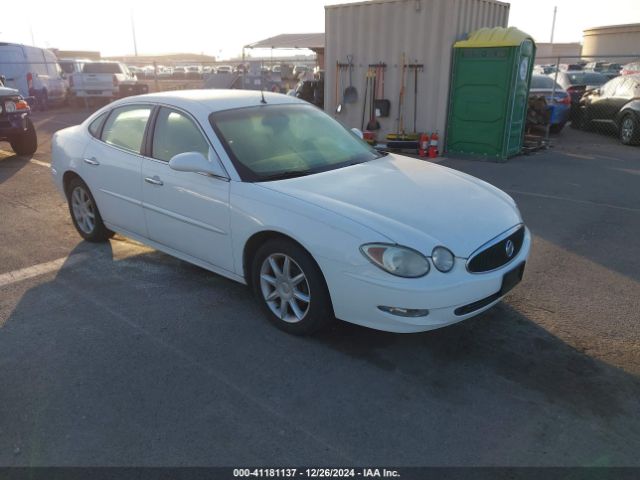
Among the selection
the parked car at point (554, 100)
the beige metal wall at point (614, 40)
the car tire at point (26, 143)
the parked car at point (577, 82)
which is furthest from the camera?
the beige metal wall at point (614, 40)

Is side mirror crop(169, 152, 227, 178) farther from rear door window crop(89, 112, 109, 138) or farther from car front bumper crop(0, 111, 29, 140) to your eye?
car front bumper crop(0, 111, 29, 140)

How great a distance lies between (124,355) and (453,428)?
6.74 ft

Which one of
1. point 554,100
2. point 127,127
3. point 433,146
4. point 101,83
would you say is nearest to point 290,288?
point 127,127

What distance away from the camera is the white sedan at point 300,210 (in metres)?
3.14

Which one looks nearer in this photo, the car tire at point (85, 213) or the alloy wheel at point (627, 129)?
the car tire at point (85, 213)

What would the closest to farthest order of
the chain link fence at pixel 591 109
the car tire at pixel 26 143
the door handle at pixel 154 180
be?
the door handle at pixel 154 180 → the car tire at pixel 26 143 → the chain link fence at pixel 591 109

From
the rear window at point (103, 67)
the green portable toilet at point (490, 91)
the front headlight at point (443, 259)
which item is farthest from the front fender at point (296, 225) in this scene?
the rear window at point (103, 67)

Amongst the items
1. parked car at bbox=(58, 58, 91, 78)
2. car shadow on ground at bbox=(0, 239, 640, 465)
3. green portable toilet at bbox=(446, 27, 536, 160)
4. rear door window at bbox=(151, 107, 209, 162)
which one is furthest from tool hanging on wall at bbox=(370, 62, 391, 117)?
parked car at bbox=(58, 58, 91, 78)

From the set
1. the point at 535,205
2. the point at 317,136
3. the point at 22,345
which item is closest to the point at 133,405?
the point at 22,345

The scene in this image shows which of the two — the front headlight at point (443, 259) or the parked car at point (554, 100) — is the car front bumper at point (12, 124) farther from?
the parked car at point (554, 100)

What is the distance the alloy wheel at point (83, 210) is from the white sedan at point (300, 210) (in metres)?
0.17

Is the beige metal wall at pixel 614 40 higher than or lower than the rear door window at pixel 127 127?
higher

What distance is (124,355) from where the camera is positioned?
11.3 feet

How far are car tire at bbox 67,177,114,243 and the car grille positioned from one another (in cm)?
367
